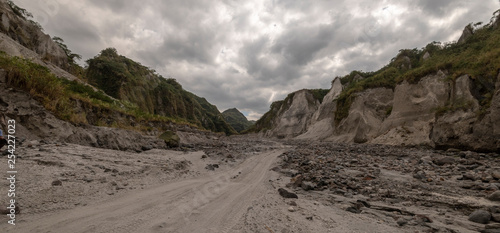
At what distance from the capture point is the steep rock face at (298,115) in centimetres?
5429

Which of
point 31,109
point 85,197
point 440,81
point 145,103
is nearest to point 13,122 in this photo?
point 31,109

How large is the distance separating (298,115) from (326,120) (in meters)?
17.3

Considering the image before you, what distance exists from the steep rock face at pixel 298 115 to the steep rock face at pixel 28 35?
49403mm

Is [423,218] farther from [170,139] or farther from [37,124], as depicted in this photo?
[170,139]

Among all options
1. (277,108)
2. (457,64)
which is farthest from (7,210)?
(277,108)

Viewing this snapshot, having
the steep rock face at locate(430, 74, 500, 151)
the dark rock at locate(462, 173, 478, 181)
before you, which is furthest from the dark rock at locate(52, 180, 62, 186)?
the steep rock face at locate(430, 74, 500, 151)

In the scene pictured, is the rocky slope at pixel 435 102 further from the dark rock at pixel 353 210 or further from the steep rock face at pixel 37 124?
→ the steep rock face at pixel 37 124

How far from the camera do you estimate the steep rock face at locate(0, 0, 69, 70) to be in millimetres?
15997

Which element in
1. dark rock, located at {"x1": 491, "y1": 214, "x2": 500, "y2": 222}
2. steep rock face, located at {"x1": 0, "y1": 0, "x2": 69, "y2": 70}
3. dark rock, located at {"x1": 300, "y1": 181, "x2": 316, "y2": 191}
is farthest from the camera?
steep rock face, located at {"x1": 0, "y1": 0, "x2": 69, "y2": 70}

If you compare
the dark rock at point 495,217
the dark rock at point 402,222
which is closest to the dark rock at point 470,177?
the dark rock at point 495,217

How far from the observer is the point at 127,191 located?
396cm

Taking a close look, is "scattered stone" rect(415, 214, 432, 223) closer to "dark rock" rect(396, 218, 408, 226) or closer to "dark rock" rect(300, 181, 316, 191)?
"dark rock" rect(396, 218, 408, 226)

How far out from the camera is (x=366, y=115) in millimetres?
24203

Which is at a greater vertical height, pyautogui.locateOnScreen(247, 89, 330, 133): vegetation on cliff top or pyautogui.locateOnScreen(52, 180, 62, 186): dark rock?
pyautogui.locateOnScreen(247, 89, 330, 133): vegetation on cliff top
